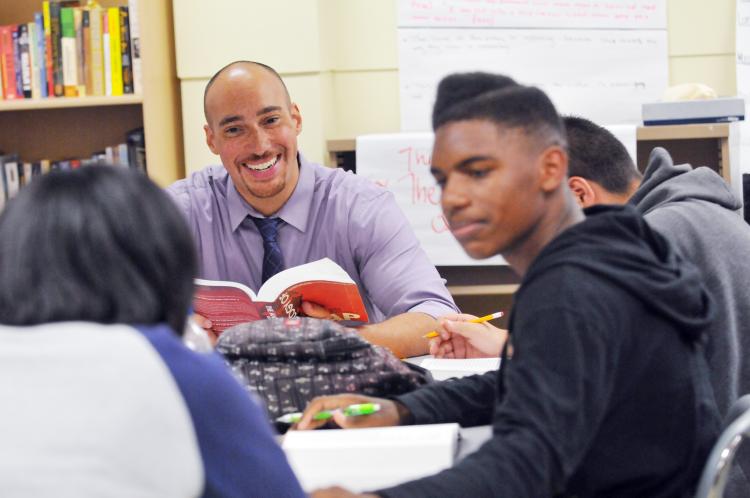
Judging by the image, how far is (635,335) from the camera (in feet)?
3.42

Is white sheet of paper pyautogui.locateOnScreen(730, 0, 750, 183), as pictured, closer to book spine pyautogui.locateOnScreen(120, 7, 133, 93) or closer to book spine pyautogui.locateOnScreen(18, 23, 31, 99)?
book spine pyautogui.locateOnScreen(120, 7, 133, 93)

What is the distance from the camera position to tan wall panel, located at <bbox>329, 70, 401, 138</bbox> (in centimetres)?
360

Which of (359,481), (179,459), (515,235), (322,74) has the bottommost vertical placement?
(359,481)

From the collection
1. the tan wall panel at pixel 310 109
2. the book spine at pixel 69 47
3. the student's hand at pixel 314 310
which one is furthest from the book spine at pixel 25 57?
the student's hand at pixel 314 310

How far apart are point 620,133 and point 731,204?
130 cm

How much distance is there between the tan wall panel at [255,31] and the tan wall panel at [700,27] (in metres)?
1.28

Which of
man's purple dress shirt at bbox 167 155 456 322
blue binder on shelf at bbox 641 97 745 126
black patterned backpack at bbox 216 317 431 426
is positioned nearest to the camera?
black patterned backpack at bbox 216 317 431 426

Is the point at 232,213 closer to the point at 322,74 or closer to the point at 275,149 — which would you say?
the point at 275,149

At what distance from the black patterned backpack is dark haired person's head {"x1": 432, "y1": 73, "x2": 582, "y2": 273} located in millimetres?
412

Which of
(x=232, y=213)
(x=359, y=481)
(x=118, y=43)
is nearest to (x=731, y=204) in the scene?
(x=359, y=481)

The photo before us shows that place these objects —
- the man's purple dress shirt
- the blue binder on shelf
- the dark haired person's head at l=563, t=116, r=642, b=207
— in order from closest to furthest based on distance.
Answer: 1. the dark haired person's head at l=563, t=116, r=642, b=207
2. the man's purple dress shirt
3. the blue binder on shelf

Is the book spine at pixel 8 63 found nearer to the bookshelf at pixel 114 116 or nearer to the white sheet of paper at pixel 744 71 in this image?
the bookshelf at pixel 114 116

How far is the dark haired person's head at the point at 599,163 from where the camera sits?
1.78 meters

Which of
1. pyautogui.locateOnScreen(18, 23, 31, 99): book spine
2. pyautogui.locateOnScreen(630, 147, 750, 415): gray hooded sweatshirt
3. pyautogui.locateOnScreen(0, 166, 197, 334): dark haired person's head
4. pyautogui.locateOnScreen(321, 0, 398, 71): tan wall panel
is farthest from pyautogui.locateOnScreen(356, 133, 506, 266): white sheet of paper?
pyautogui.locateOnScreen(0, 166, 197, 334): dark haired person's head
